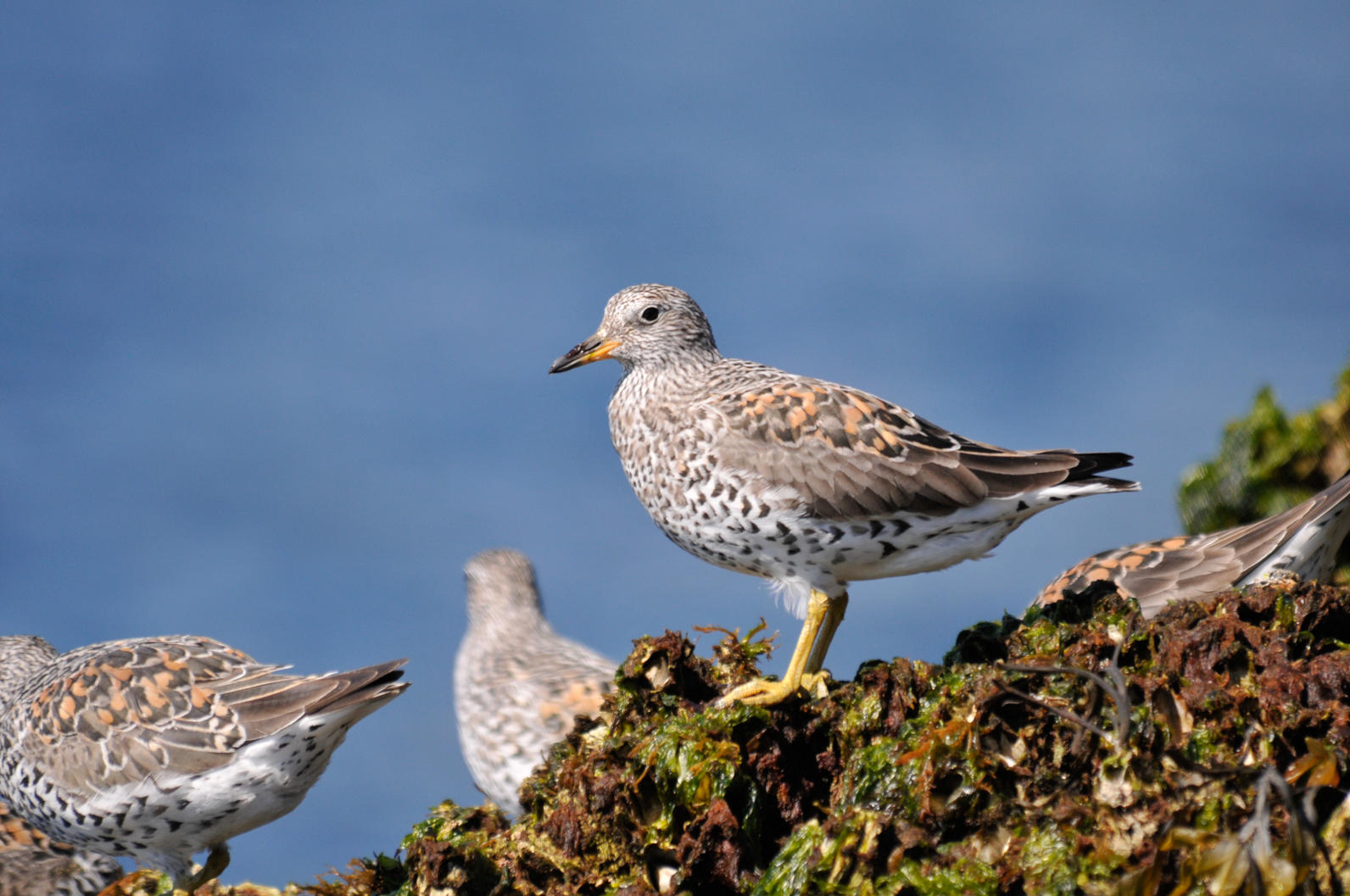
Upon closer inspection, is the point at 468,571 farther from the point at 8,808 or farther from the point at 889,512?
the point at 889,512

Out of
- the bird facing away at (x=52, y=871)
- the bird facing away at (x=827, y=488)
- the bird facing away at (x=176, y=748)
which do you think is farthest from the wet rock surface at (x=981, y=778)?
the bird facing away at (x=52, y=871)

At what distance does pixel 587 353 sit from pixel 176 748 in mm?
4041

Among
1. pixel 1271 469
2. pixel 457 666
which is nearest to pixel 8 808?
pixel 457 666

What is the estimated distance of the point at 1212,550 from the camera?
29.3 feet

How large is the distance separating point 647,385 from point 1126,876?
5308 millimetres

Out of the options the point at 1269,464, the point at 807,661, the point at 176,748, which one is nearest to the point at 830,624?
the point at 807,661

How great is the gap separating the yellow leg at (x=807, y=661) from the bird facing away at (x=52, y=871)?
19.5 ft

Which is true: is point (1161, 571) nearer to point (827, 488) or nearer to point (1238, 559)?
point (1238, 559)

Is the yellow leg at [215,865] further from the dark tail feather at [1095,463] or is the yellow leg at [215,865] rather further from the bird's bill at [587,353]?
the dark tail feather at [1095,463]

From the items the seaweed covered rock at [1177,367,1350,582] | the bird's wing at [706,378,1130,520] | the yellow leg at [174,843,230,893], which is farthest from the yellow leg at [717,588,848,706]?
the seaweed covered rock at [1177,367,1350,582]

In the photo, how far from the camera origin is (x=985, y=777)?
498 centimetres

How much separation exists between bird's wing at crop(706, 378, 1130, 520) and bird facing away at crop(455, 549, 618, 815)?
11.4ft

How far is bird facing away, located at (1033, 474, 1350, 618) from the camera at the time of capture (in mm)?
8625

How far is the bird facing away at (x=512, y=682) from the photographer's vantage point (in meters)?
11.8
